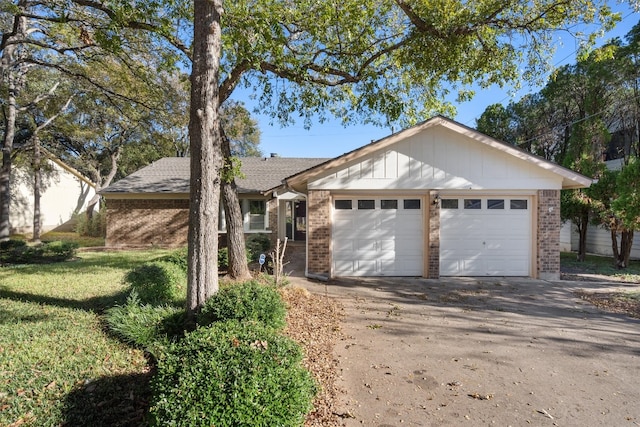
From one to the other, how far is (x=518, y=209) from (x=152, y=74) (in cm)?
1158

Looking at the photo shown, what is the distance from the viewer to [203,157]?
4.45 metres

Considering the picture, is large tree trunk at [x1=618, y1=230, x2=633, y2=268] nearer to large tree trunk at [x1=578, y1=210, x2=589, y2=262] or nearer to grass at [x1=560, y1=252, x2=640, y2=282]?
grass at [x1=560, y1=252, x2=640, y2=282]

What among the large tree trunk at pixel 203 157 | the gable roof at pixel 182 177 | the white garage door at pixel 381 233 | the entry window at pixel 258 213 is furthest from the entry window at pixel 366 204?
the entry window at pixel 258 213

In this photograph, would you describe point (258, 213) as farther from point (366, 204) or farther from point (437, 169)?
point (437, 169)

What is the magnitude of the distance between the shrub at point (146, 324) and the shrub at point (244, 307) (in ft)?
1.97

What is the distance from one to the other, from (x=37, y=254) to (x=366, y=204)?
465 inches

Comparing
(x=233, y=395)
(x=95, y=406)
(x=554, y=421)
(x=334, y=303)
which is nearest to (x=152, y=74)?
(x=334, y=303)

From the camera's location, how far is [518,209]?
30.8 feet

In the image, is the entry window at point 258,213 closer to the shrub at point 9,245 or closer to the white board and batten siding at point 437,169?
the white board and batten siding at point 437,169

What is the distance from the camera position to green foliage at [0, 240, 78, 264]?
39.0 ft

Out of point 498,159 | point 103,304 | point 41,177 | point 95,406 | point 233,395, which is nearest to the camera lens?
point 233,395

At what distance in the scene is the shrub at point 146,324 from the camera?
452 centimetres

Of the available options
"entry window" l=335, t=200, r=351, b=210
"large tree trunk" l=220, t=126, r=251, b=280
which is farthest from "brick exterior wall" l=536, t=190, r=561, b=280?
"large tree trunk" l=220, t=126, r=251, b=280

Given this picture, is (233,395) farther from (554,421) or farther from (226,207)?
(226,207)
